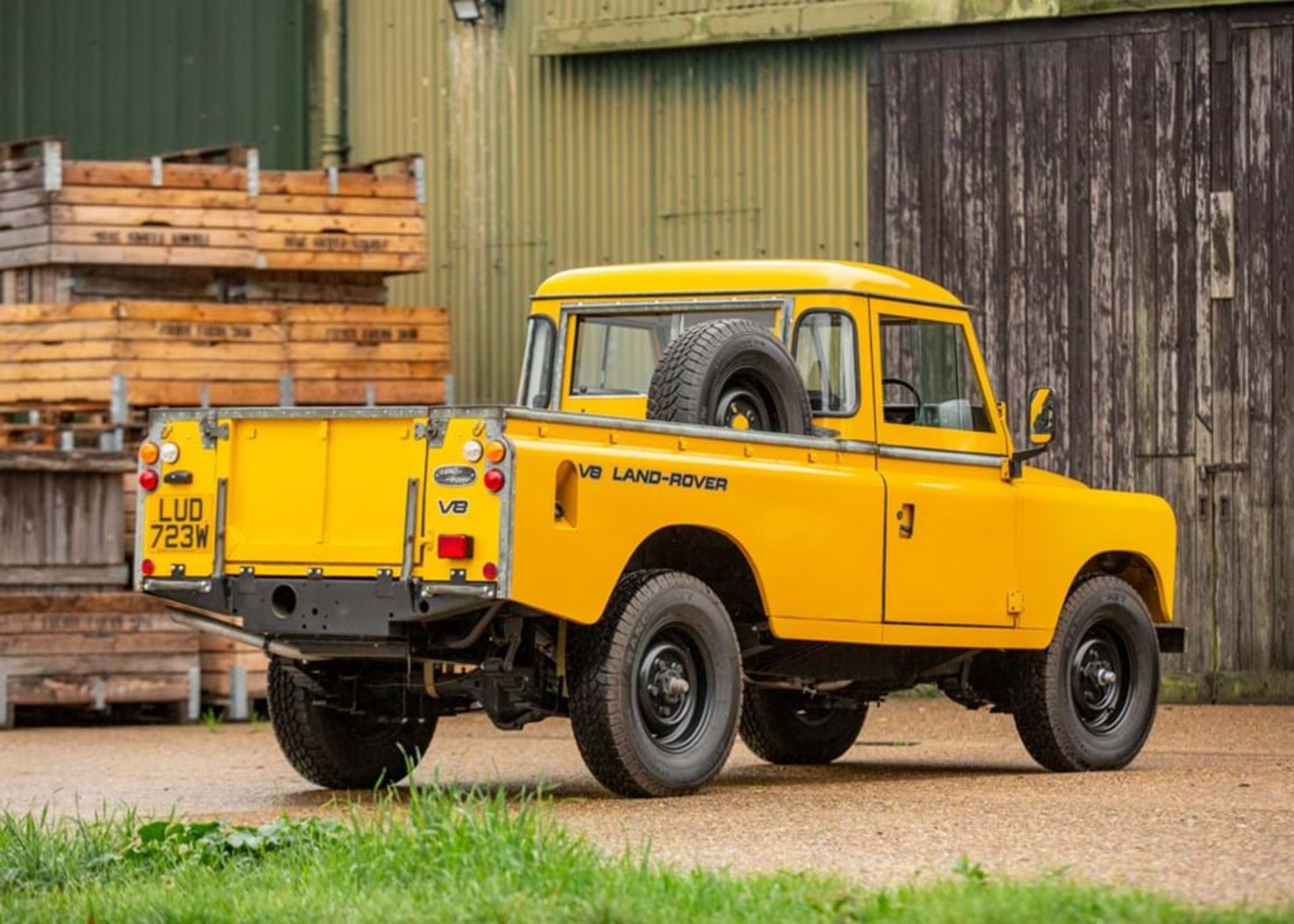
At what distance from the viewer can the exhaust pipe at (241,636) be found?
1118 cm

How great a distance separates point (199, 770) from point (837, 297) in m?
4.37

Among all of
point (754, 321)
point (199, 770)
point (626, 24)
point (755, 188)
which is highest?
point (626, 24)

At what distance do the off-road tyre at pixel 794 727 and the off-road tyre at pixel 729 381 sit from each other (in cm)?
241

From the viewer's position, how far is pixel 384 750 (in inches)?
485

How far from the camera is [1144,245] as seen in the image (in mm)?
18328

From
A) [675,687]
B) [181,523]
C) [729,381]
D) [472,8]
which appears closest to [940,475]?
[729,381]

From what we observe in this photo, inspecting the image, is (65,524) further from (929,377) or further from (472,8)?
(929,377)

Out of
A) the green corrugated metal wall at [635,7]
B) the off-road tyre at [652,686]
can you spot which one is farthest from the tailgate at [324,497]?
the green corrugated metal wall at [635,7]

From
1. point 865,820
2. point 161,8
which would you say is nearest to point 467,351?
point 161,8

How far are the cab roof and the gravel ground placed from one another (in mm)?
2388

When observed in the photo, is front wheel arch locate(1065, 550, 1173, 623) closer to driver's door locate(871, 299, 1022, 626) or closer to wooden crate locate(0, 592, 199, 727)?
driver's door locate(871, 299, 1022, 626)

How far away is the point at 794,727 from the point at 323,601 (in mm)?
3990

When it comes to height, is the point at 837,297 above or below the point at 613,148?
below

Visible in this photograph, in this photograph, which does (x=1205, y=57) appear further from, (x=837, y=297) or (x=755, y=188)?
(x=837, y=297)
